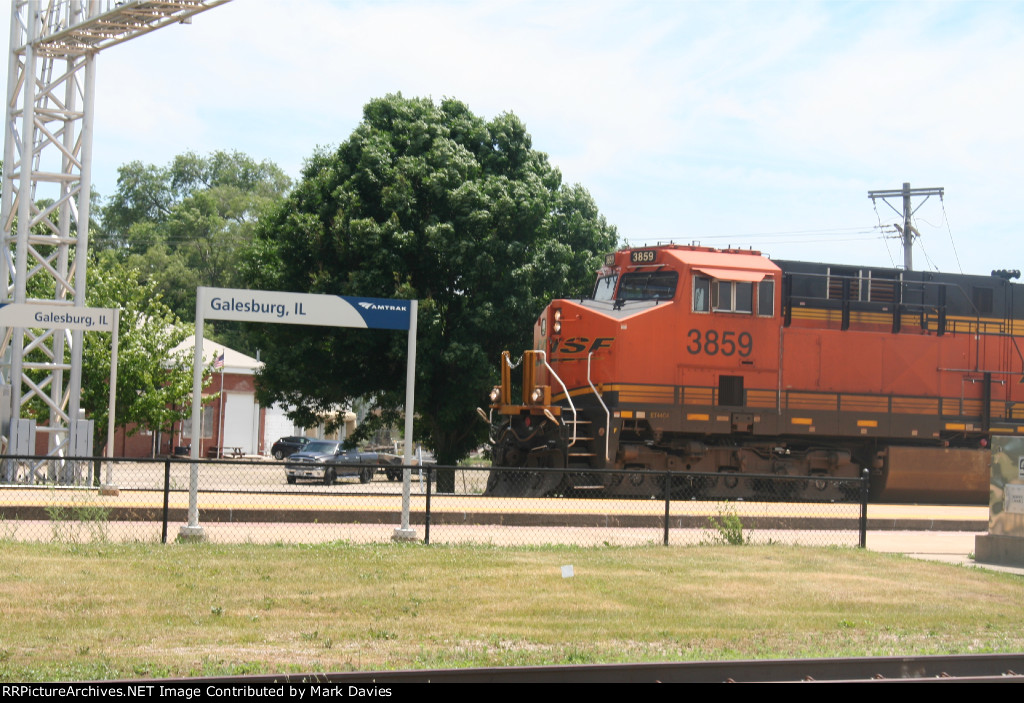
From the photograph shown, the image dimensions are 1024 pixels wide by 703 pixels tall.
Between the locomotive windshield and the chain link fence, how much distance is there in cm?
352

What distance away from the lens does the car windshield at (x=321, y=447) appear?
38.1m

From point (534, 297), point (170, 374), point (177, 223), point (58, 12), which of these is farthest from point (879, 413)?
point (177, 223)

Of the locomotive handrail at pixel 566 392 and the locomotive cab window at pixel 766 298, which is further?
the locomotive cab window at pixel 766 298

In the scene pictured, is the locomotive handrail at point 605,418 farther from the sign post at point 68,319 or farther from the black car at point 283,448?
the black car at point 283,448

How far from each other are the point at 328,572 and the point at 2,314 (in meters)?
9.38

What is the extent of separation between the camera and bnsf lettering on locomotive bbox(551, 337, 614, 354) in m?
18.8

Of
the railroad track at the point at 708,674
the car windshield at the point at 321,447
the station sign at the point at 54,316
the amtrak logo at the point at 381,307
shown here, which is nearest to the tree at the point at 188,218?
the car windshield at the point at 321,447

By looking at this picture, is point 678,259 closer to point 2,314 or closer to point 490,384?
point 490,384

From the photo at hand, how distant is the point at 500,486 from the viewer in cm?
1805

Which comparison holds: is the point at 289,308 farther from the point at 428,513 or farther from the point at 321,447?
the point at 321,447

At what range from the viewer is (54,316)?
17766 mm

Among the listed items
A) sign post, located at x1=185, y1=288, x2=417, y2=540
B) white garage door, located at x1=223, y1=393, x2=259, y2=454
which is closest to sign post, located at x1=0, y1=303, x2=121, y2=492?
sign post, located at x1=185, y1=288, x2=417, y2=540

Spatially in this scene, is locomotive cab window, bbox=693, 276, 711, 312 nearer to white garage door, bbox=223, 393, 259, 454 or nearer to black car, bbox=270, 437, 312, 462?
black car, bbox=270, 437, 312, 462

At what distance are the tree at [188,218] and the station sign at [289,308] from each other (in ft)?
167
